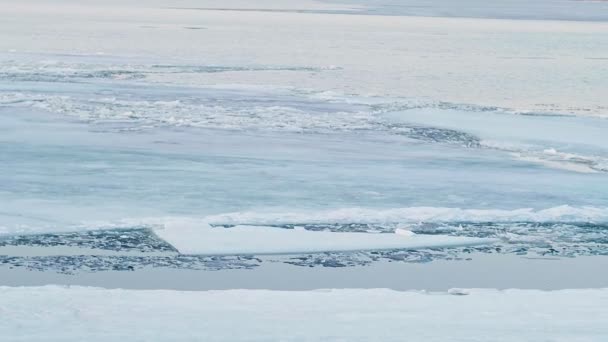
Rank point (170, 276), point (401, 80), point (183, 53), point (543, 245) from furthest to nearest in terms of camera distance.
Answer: point (183, 53) → point (401, 80) → point (543, 245) → point (170, 276)

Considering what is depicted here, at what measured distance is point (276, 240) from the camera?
242 inches

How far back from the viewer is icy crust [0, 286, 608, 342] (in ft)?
14.0

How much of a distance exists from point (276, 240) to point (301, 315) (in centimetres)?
159

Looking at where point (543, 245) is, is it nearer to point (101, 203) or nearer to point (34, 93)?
point (101, 203)

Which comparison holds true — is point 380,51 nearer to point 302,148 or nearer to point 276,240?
point 302,148

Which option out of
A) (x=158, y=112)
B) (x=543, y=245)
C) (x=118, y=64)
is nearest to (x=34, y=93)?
(x=158, y=112)

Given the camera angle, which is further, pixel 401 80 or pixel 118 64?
pixel 118 64

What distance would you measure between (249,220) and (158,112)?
5.91 metres

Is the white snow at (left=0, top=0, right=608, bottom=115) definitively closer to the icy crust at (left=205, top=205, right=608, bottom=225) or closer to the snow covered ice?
the snow covered ice

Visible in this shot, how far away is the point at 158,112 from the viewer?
40.6ft

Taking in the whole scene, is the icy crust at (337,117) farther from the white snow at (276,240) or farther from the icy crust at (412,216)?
the white snow at (276,240)

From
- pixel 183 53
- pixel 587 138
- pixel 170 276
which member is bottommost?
pixel 170 276

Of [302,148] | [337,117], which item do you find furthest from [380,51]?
[302,148]

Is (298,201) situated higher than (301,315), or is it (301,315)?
(298,201)
